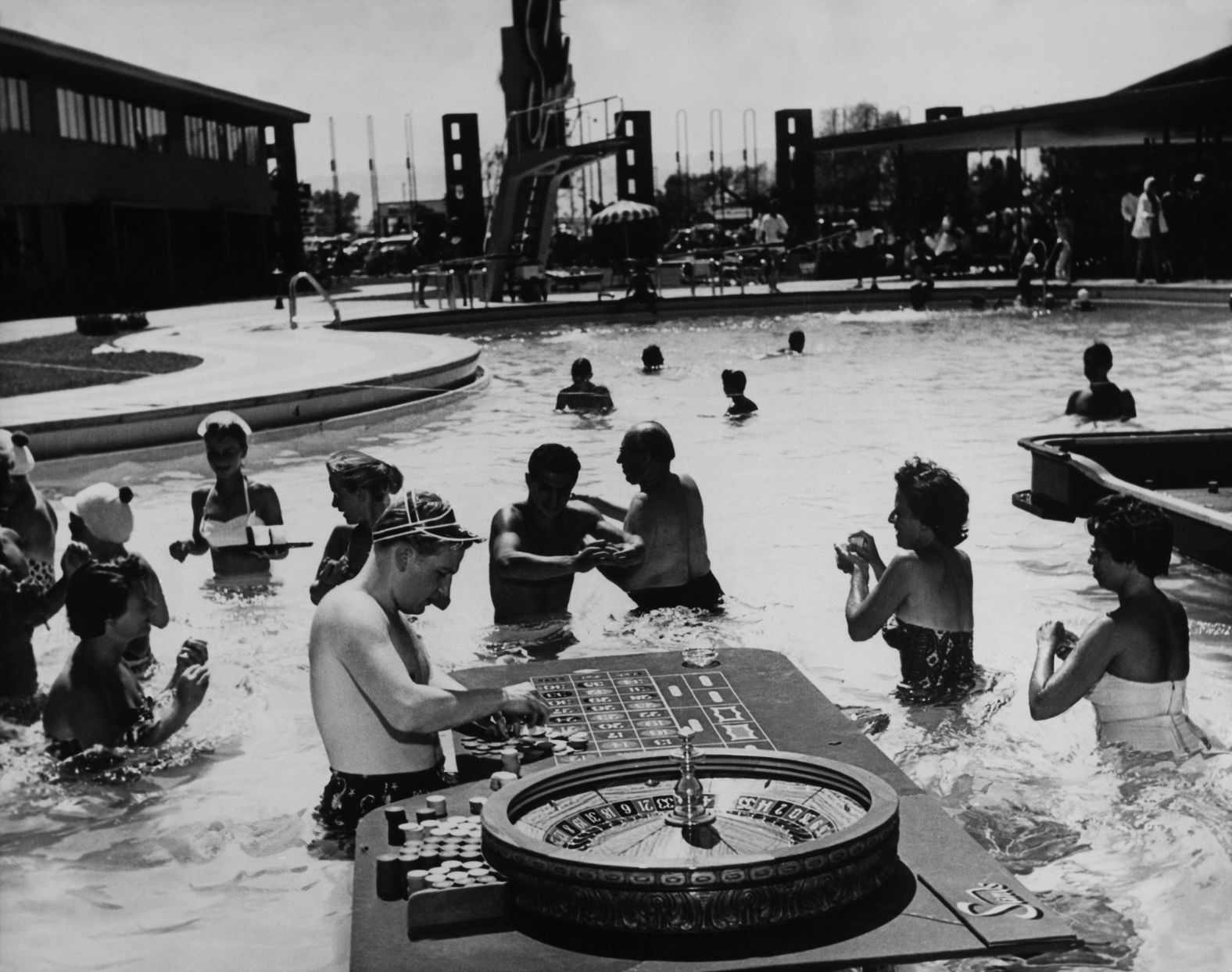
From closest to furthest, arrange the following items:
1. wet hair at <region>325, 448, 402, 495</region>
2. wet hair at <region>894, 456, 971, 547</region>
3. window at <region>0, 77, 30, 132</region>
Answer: wet hair at <region>894, 456, 971, 547</region>
wet hair at <region>325, 448, 402, 495</region>
window at <region>0, 77, 30, 132</region>

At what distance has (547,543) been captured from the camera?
5301 mm

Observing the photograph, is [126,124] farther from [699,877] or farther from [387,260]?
[699,877]

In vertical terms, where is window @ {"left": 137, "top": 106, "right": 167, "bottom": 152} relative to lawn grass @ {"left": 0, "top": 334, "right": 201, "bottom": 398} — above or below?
above

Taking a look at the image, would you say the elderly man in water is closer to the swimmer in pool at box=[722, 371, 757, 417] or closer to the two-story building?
the swimmer in pool at box=[722, 371, 757, 417]

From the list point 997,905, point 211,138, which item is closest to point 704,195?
point 211,138

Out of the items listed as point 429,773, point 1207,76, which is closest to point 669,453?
point 429,773

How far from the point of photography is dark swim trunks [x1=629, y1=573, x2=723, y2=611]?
227 inches

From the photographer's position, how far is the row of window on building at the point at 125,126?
2119 centimetres

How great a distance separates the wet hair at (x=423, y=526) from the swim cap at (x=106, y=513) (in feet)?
6.88

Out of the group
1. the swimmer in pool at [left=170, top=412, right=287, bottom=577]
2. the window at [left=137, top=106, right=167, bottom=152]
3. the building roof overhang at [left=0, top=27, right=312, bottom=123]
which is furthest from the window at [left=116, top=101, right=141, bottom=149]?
the swimmer in pool at [left=170, top=412, right=287, bottom=577]

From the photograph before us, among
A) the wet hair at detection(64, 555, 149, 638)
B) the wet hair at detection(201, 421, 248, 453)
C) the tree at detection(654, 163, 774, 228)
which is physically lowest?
the wet hair at detection(64, 555, 149, 638)

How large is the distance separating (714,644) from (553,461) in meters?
1.18

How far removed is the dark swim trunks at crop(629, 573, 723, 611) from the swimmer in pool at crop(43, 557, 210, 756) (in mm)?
2129

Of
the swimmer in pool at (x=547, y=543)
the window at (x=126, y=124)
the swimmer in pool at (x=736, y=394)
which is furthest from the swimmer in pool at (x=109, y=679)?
the window at (x=126, y=124)
